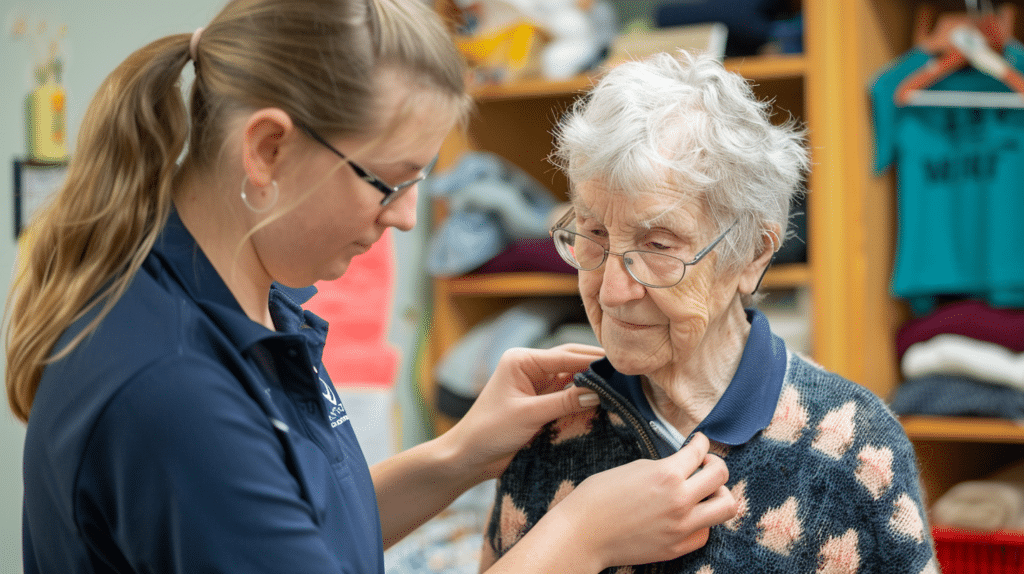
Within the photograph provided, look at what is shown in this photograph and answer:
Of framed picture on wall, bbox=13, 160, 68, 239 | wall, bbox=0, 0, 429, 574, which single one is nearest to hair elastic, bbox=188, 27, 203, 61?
wall, bbox=0, 0, 429, 574

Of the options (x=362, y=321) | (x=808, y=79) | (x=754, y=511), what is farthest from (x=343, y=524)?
(x=808, y=79)

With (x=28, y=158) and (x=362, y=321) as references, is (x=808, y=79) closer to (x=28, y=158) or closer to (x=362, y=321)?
(x=362, y=321)

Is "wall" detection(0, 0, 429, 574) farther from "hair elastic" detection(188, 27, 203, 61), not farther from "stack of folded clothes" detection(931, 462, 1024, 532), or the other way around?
"stack of folded clothes" detection(931, 462, 1024, 532)

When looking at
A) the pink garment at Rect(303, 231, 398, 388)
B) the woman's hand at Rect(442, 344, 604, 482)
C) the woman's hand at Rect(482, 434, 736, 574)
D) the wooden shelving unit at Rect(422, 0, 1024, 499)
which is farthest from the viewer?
the pink garment at Rect(303, 231, 398, 388)

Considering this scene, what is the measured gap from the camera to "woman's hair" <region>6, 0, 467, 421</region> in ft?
2.73

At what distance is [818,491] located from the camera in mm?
1123

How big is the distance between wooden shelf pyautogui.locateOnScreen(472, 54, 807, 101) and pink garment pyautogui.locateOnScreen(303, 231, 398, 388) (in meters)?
0.58

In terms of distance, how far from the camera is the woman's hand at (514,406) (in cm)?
127

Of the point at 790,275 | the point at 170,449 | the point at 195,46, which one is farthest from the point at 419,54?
the point at 790,275

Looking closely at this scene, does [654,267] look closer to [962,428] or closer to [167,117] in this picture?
[167,117]

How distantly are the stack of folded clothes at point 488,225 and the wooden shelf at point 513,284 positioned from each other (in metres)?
0.02

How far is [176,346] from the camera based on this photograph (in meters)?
0.78

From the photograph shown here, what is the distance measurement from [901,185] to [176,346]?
7.35ft


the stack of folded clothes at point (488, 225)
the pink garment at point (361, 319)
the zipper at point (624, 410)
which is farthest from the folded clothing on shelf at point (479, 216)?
the zipper at point (624, 410)
